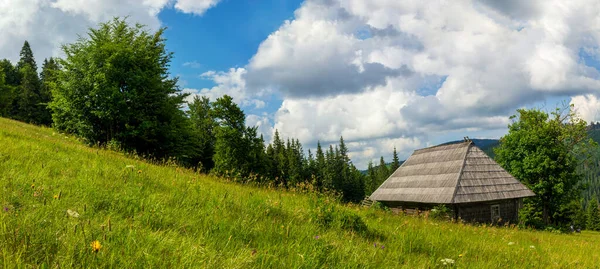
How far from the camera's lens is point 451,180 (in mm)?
22625

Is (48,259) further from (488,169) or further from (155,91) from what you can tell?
(488,169)

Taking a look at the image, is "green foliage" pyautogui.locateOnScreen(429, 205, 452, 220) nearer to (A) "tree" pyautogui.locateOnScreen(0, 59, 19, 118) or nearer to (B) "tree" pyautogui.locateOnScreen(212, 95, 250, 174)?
(B) "tree" pyautogui.locateOnScreen(212, 95, 250, 174)

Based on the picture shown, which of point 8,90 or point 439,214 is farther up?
point 8,90

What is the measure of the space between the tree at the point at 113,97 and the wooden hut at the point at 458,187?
1728 cm

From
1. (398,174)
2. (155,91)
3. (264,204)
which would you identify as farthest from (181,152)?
(264,204)

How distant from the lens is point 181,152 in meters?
23.0

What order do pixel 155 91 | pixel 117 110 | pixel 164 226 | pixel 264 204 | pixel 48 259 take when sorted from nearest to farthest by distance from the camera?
1. pixel 48 259
2. pixel 164 226
3. pixel 264 204
4. pixel 117 110
5. pixel 155 91

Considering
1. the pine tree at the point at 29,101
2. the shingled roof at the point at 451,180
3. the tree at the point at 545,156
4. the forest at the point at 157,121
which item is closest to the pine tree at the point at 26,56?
the forest at the point at 157,121

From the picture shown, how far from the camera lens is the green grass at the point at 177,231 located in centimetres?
227

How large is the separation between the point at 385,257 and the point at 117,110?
17732 mm

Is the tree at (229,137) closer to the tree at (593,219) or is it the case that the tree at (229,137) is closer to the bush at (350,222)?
the bush at (350,222)

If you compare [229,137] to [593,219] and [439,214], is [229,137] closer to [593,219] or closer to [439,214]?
[439,214]

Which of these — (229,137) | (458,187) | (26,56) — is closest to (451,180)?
(458,187)

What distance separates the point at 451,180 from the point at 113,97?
2189 cm
